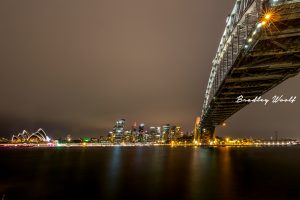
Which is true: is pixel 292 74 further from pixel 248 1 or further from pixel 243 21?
pixel 248 1

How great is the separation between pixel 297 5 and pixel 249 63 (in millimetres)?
9420

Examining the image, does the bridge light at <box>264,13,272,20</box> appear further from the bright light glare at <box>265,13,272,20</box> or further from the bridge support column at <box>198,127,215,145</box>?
the bridge support column at <box>198,127,215,145</box>

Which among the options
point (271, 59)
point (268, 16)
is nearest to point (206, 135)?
point (271, 59)

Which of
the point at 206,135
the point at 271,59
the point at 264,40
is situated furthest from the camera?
the point at 206,135

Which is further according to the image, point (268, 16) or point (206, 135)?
point (206, 135)

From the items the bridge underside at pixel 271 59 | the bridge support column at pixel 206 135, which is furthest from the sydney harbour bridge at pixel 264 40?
the bridge support column at pixel 206 135

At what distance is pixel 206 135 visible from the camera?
14738cm

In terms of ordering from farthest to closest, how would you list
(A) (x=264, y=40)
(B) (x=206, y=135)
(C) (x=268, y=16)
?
(B) (x=206, y=135)
(A) (x=264, y=40)
(C) (x=268, y=16)

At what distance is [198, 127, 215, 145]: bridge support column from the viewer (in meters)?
138

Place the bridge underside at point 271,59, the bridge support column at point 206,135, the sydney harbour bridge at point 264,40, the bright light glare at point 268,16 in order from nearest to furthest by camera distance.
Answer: the bright light glare at point 268,16, the sydney harbour bridge at point 264,40, the bridge underside at point 271,59, the bridge support column at point 206,135

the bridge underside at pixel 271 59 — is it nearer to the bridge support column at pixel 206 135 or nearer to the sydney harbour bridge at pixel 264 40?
the sydney harbour bridge at pixel 264 40

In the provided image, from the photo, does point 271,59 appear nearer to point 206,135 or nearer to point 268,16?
point 268,16

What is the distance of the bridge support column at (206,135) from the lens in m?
138

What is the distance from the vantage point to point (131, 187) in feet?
101
